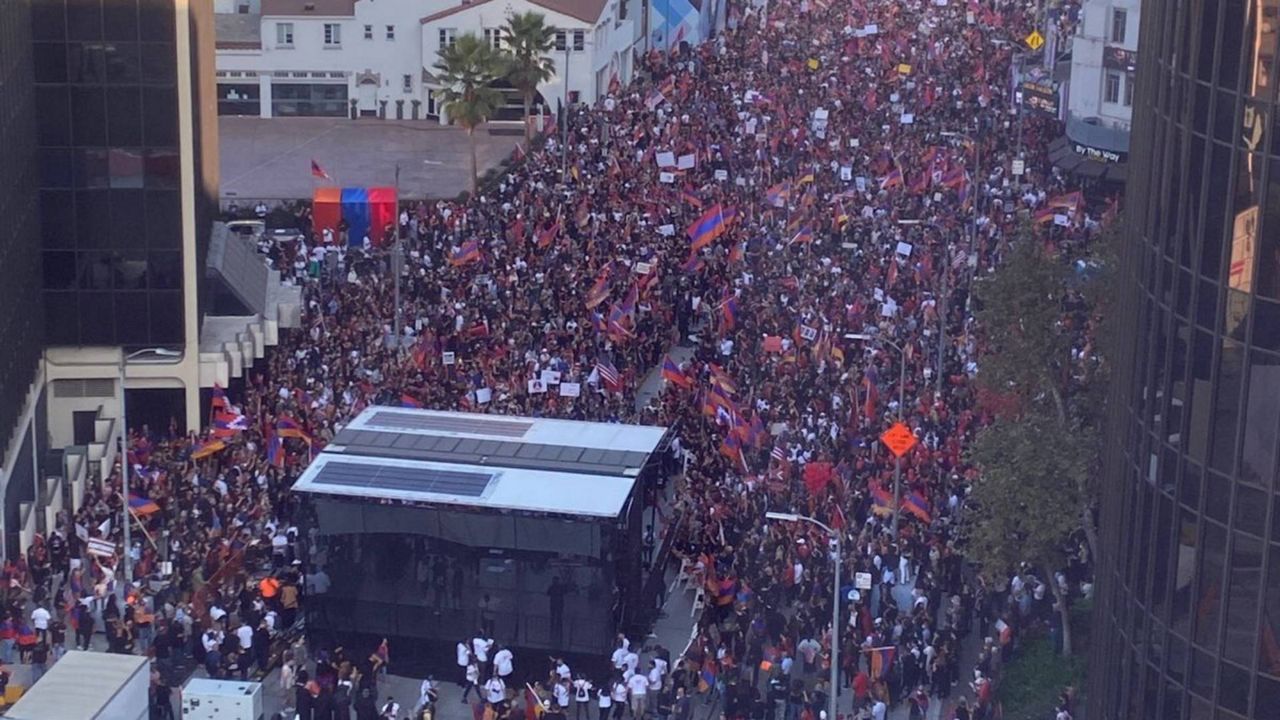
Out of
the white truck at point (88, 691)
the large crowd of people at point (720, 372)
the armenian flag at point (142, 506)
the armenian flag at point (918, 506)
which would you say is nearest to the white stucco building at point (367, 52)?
the large crowd of people at point (720, 372)

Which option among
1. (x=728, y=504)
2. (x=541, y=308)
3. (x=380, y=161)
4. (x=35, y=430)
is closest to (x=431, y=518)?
(x=728, y=504)

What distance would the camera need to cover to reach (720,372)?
50.6 m

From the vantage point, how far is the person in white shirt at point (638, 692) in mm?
37906

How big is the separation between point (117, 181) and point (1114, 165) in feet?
116

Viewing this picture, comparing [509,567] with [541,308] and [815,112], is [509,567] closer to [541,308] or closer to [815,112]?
[541,308]

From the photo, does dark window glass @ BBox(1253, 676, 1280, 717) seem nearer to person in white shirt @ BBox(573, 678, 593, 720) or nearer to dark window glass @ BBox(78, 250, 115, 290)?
person in white shirt @ BBox(573, 678, 593, 720)

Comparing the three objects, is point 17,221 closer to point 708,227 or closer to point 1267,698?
point 708,227

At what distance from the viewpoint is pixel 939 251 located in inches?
2419

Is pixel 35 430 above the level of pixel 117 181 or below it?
below

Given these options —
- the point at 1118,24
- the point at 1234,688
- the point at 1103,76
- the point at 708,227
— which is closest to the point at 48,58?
the point at 708,227

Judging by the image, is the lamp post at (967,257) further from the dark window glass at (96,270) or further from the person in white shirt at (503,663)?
the dark window glass at (96,270)

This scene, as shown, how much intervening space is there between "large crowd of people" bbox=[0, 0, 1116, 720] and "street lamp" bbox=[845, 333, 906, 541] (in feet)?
0.64

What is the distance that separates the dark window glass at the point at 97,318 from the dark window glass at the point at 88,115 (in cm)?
348

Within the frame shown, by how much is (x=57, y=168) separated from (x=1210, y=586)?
3224cm
